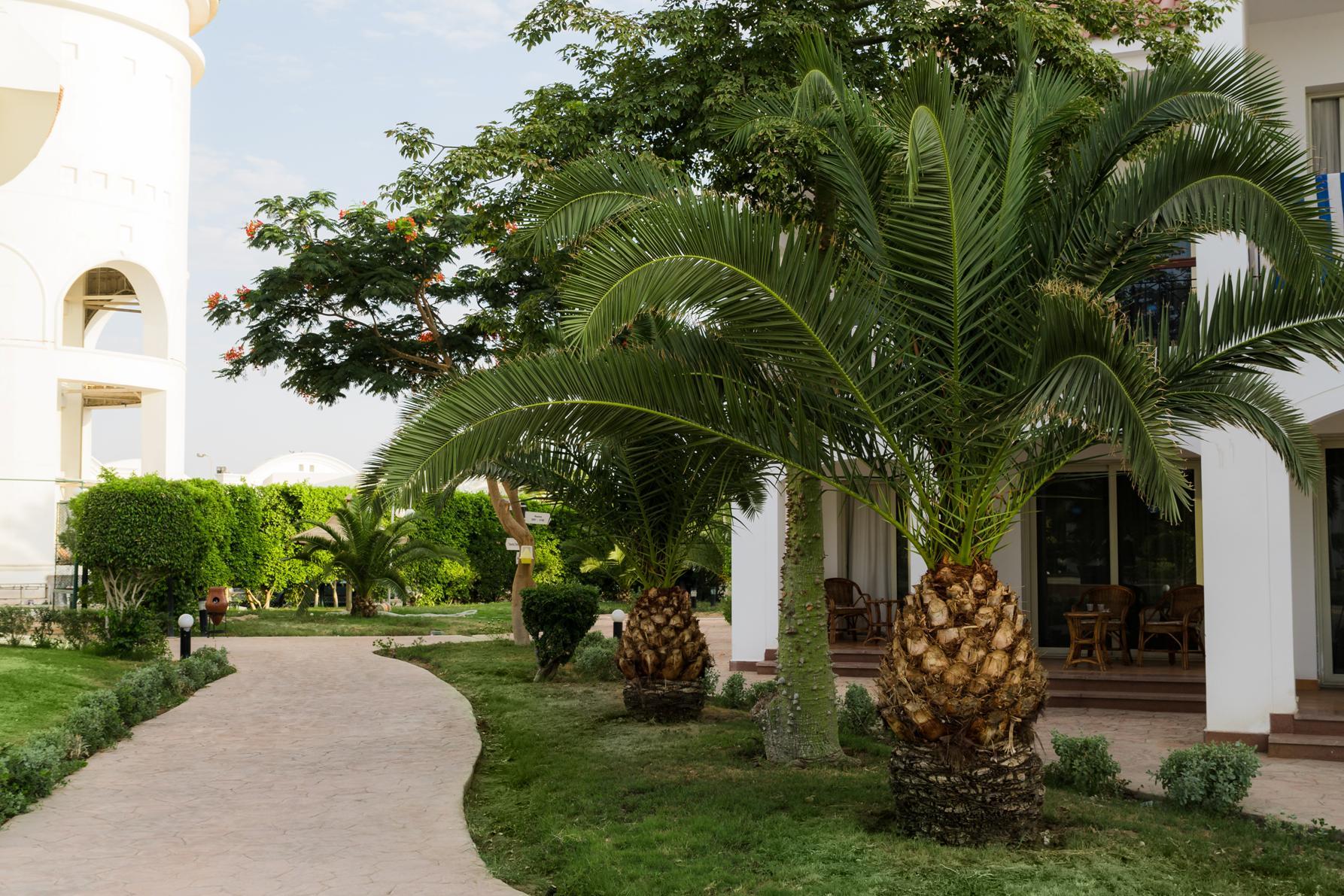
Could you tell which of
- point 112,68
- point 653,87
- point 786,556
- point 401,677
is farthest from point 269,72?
point 112,68

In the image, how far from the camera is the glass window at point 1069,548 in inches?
591

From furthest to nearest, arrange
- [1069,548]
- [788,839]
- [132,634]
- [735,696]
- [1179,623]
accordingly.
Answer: [1069,548]
[132,634]
[1179,623]
[735,696]
[788,839]

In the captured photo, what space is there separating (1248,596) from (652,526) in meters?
5.19

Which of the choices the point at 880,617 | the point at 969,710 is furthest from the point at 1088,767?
the point at 880,617

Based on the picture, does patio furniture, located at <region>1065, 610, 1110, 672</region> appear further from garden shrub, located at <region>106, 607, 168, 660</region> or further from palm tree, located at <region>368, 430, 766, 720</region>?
garden shrub, located at <region>106, 607, 168, 660</region>

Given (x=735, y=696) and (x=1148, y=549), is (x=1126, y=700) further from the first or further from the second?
(x=735, y=696)

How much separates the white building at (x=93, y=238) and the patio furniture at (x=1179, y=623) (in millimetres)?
19602

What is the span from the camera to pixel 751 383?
702 centimetres

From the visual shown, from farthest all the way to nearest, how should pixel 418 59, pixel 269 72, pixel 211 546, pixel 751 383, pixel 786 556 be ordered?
1. pixel 211 546
2. pixel 269 72
3. pixel 418 59
4. pixel 786 556
5. pixel 751 383

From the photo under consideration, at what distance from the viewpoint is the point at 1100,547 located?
590 inches

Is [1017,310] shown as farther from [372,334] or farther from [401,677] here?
[372,334]

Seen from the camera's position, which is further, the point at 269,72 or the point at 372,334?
the point at 372,334

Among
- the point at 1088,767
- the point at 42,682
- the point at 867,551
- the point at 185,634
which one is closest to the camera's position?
the point at 1088,767

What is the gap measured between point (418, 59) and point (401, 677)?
7.38 metres
